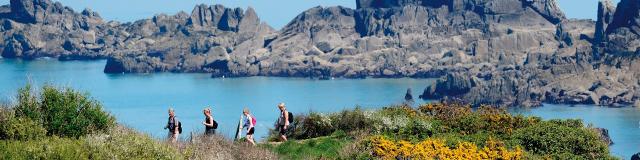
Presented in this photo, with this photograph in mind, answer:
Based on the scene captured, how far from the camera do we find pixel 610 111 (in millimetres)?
185125

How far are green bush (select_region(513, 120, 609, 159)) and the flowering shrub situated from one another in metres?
1.73

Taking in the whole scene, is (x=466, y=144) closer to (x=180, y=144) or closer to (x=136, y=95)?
(x=180, y=144)

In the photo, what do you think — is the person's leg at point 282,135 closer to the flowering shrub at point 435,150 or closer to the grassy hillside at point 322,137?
the grassy hillside at point 322,137

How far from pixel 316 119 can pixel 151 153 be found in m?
10.4

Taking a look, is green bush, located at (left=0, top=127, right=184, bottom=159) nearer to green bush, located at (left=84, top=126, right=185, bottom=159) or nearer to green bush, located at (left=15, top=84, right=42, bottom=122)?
green bush, located at (left=84, top=126, right=185, bottom=159)

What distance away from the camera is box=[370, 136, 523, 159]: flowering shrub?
22.3m

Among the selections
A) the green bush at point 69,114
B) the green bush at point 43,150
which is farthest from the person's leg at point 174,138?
the green bush at point 43,150

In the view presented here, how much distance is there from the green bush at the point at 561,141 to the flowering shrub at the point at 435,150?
1.73 metres

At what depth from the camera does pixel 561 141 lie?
2597 centimetres

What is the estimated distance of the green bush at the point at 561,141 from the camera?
84.8ft

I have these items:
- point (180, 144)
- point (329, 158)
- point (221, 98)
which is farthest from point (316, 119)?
point (221, 98)

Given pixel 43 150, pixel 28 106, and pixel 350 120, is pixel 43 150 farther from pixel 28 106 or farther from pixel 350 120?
pixel 350 120

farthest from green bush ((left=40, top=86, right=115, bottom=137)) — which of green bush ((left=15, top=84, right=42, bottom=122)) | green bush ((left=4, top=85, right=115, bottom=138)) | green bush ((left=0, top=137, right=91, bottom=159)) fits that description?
green bush ((left=0, top=137, right=91, bottom=159))

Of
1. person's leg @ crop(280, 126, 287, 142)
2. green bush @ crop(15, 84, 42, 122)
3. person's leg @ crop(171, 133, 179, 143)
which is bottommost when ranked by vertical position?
person's leg @ crop(280, 126, 287, 142)
